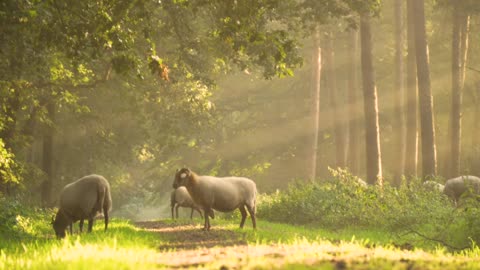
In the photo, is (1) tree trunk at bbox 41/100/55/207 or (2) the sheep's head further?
(1) tree trunk at bbox 41/100/55/207

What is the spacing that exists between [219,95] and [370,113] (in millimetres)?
25724

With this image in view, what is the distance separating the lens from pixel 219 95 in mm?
52719

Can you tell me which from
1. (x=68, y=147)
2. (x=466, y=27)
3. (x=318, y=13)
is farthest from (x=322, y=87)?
(x=318, y=13)

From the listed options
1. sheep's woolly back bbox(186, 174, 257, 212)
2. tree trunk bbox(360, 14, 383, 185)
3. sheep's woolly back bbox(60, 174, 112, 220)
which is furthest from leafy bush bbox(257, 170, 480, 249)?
sheep's woolly back bbox(60, 174, 112, 220)

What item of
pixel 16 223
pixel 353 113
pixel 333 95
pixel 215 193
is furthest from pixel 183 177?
pixel 333 95

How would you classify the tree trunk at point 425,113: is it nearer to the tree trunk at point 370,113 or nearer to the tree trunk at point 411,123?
the tree trunk at point 370,113

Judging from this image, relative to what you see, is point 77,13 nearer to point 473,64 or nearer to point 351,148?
point 351,148

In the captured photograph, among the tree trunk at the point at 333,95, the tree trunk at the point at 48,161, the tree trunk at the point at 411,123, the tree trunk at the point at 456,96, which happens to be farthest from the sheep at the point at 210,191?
the tree trunk at the point at 333,95

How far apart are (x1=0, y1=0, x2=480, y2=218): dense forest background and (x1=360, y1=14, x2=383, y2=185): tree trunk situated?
0.09m

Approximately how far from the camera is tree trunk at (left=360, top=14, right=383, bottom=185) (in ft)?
92.1

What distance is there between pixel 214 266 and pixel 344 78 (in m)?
46.4

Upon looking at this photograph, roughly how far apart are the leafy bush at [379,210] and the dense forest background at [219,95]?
127 inches

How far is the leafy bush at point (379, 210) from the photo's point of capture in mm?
14930

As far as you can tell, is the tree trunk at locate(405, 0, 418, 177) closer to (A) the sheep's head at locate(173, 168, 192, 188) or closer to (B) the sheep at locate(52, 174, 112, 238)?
(A) the sheep's head at locate(173, 168, 192, 188)
